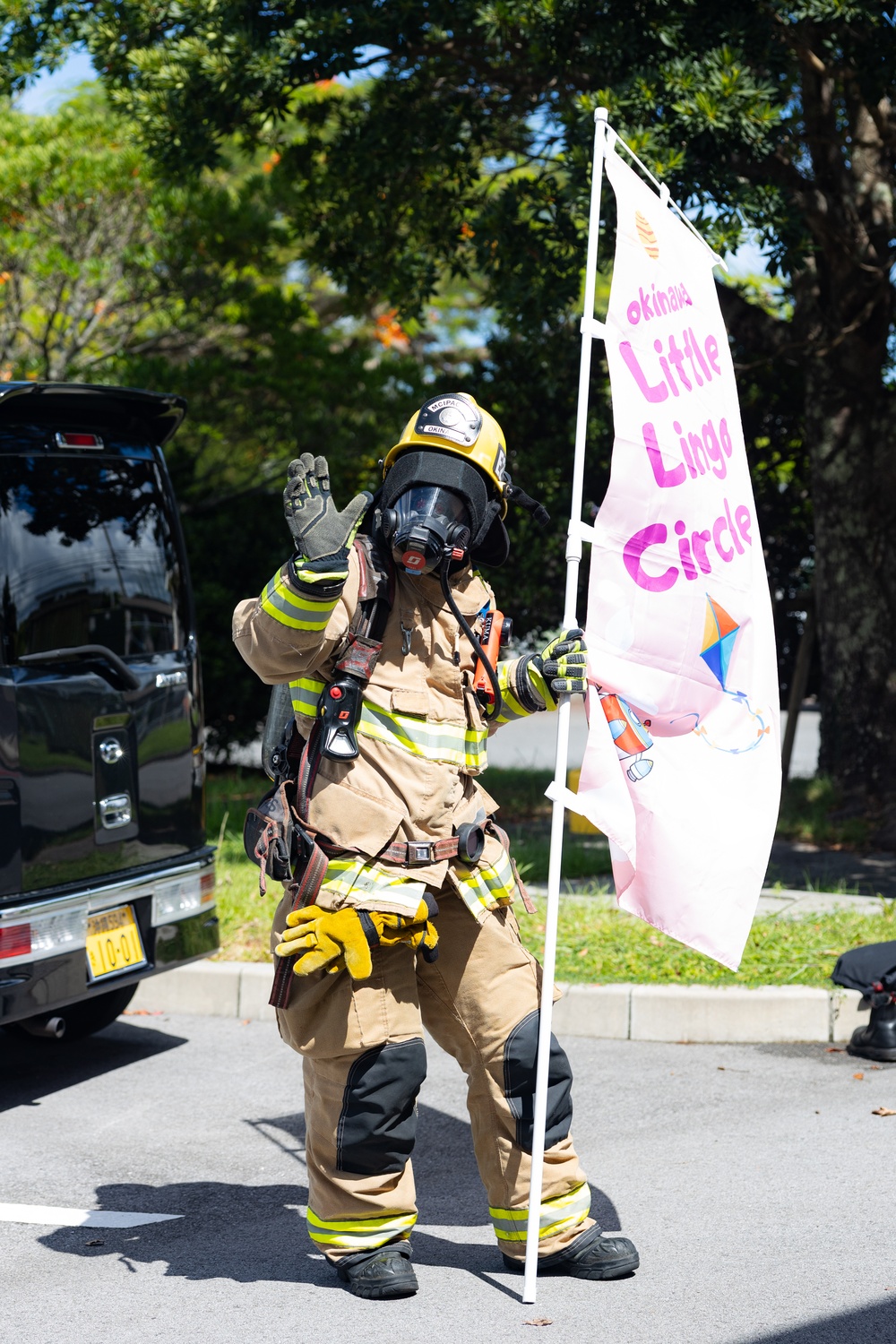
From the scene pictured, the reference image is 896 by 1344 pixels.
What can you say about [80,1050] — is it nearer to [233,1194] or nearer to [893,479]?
[233,1194]

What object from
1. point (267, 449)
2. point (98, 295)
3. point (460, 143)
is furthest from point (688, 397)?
point (98, 295)

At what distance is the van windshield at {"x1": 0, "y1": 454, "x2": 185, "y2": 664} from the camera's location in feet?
14.7

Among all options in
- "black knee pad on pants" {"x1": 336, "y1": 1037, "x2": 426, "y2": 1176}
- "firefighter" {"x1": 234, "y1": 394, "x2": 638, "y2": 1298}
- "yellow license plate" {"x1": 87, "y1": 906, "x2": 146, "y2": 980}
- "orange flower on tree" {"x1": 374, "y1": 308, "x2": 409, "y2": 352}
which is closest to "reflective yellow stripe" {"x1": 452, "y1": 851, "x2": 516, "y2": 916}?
"firefighter" {"x1": 234, "y1": 394, "x2": 638, "y2": 1298}

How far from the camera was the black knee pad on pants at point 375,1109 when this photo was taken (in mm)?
3092

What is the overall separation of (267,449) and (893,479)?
203 inches

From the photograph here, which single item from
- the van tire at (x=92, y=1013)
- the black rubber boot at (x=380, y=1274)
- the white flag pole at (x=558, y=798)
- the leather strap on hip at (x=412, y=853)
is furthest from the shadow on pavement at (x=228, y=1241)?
the van tire at (x=92, y=1013)

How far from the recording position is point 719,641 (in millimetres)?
3488

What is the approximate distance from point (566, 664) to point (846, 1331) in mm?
1558

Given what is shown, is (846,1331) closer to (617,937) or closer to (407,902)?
(407,902)

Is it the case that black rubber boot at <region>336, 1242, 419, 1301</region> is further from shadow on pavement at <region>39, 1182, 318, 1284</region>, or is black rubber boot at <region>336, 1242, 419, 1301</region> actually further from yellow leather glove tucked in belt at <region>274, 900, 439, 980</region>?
yellow leather glove tucked in belt at <region>274, 900, 439, 980</region>

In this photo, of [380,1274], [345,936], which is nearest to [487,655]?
[345,936]

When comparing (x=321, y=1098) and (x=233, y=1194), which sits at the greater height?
(x=321, y=1098)

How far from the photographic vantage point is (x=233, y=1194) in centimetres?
390

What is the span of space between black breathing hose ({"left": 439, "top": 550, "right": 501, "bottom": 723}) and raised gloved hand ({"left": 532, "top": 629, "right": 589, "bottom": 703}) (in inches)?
4.6
